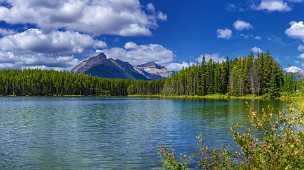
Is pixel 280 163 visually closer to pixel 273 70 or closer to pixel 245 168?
pixel 245 168

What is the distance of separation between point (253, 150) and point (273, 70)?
164363 millimetres

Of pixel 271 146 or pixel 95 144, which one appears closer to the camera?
pixel 271 146

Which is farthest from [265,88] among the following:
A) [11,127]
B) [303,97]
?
[303,97]

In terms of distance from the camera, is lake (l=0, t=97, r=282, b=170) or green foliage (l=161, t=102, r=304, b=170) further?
lake (l=0, t=97, r=282, b=170)

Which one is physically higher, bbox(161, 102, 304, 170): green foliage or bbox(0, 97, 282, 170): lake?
bbox(161, 102, 304, 170): green foliage

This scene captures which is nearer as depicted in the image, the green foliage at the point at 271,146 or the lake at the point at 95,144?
the green foliage at the point at 271,146

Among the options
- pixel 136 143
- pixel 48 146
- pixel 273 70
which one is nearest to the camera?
pixel 48 146

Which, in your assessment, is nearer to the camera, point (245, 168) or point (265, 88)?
point (245, 168)

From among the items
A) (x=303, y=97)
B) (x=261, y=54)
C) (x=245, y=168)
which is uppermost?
(x=261, y=54)

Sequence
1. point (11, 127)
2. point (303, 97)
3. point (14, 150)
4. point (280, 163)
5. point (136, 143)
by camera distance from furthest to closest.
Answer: point (11, 127) → point (136, 143) → point (14, 150) → point (303, 97) → point (280, 163)

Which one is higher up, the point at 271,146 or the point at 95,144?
the point at 271,146

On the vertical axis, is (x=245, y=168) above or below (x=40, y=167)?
above

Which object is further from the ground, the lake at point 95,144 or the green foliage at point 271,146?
the green foliage at point 271,146

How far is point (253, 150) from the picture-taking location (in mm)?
15117
